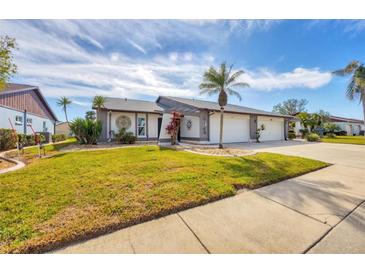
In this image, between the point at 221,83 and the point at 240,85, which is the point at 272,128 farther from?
the point at 221,83

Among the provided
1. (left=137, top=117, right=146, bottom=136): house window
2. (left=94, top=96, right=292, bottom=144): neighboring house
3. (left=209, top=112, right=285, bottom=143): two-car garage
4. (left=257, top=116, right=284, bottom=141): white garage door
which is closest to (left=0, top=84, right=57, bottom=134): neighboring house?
(left=94, top=96, right=292, bottom=144): neighboring house

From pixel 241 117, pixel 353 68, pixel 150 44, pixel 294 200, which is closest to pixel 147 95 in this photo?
pixel 241 117

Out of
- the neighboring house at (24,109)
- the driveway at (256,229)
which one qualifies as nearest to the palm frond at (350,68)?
the driveway at (256,229)

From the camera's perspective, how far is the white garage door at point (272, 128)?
19031mm

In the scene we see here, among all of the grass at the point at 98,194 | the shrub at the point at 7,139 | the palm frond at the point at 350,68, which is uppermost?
the palm frond at the point at 350,68

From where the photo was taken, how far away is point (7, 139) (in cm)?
1183

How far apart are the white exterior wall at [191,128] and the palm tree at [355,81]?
18.5 metres

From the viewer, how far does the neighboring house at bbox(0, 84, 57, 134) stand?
14773mm

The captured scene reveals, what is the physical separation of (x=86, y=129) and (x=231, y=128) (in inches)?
486

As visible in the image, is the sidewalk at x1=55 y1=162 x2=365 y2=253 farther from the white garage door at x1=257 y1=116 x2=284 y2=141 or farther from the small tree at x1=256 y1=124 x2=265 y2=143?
the white garage door at x1=257 y1=116 x2=284 y2=141

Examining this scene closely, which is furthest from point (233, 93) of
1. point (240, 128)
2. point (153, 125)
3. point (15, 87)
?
point (15, 87)

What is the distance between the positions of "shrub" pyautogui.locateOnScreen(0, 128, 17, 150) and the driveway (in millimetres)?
14049

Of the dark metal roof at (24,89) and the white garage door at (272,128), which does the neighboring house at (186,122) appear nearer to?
the white garage door at (272,128)
